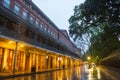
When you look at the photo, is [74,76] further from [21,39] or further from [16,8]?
[16,8]

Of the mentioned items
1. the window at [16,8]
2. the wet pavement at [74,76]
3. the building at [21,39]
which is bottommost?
the wet pavement at [74,76]

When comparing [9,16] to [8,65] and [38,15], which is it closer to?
[8,65]

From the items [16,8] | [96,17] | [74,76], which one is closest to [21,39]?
[74,76]

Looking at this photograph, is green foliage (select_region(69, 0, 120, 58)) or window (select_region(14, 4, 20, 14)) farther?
window (select_region(14, 4, 20, 14))

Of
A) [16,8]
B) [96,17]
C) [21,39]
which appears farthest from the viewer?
[16,8]

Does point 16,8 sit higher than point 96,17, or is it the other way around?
point 16,8

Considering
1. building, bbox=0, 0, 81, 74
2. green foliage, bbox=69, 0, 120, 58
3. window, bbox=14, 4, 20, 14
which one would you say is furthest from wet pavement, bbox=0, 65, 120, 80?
window, bbox=14, 4, 20, 14

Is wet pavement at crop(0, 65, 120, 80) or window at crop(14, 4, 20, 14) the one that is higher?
window at crop(14, 4, 20, 14)

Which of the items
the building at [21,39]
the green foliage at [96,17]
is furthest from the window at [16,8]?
the green foliage at [96,17]

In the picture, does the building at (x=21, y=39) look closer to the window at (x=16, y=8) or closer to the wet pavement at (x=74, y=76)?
the window at (x=16, y=8)

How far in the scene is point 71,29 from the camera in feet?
82.8

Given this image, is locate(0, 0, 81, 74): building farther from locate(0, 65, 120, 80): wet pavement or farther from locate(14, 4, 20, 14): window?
locate(0, 65, 120, 80): wet pavement

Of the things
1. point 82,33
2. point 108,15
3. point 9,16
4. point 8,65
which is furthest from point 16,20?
point 108,15

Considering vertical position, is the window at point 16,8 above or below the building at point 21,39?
above
